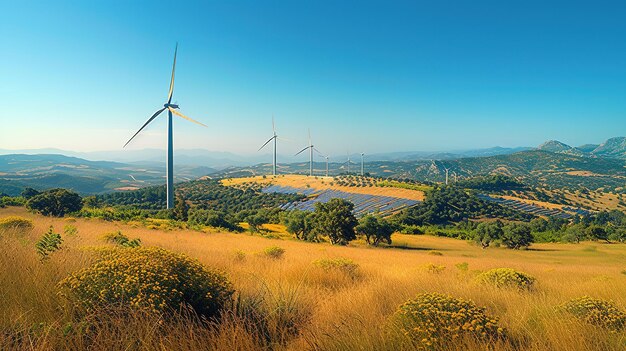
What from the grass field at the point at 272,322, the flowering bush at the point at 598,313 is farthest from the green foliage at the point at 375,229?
the flowering bush at the point at 598,313

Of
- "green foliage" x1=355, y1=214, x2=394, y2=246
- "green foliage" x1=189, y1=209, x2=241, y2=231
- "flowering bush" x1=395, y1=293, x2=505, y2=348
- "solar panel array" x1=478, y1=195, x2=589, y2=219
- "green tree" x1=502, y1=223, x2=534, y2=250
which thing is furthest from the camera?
"solar panel array" x1=478, y1=195, x2=589, y2=219

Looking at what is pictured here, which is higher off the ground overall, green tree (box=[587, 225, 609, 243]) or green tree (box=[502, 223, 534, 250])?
green tree (box=[502, 223, 534, 250])

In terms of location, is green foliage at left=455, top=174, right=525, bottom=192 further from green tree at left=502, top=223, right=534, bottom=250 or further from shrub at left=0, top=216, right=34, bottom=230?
shrub at left=0, top=216, right=34, bottom=230

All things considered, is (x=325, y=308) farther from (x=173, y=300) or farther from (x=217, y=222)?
(x=217, y=222)

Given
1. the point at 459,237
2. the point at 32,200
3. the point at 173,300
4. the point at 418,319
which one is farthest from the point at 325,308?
the point at 459,237

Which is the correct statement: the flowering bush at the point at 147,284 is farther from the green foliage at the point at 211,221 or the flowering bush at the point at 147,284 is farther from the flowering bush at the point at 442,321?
the green foliage at the point at 211,221

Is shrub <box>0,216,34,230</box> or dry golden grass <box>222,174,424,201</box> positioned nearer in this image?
shrub <box>0,216,34,230</box>

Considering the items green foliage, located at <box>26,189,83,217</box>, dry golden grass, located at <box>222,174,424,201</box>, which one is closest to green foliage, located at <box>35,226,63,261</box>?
green foliage, located at <box>26,189,83,217</box>
